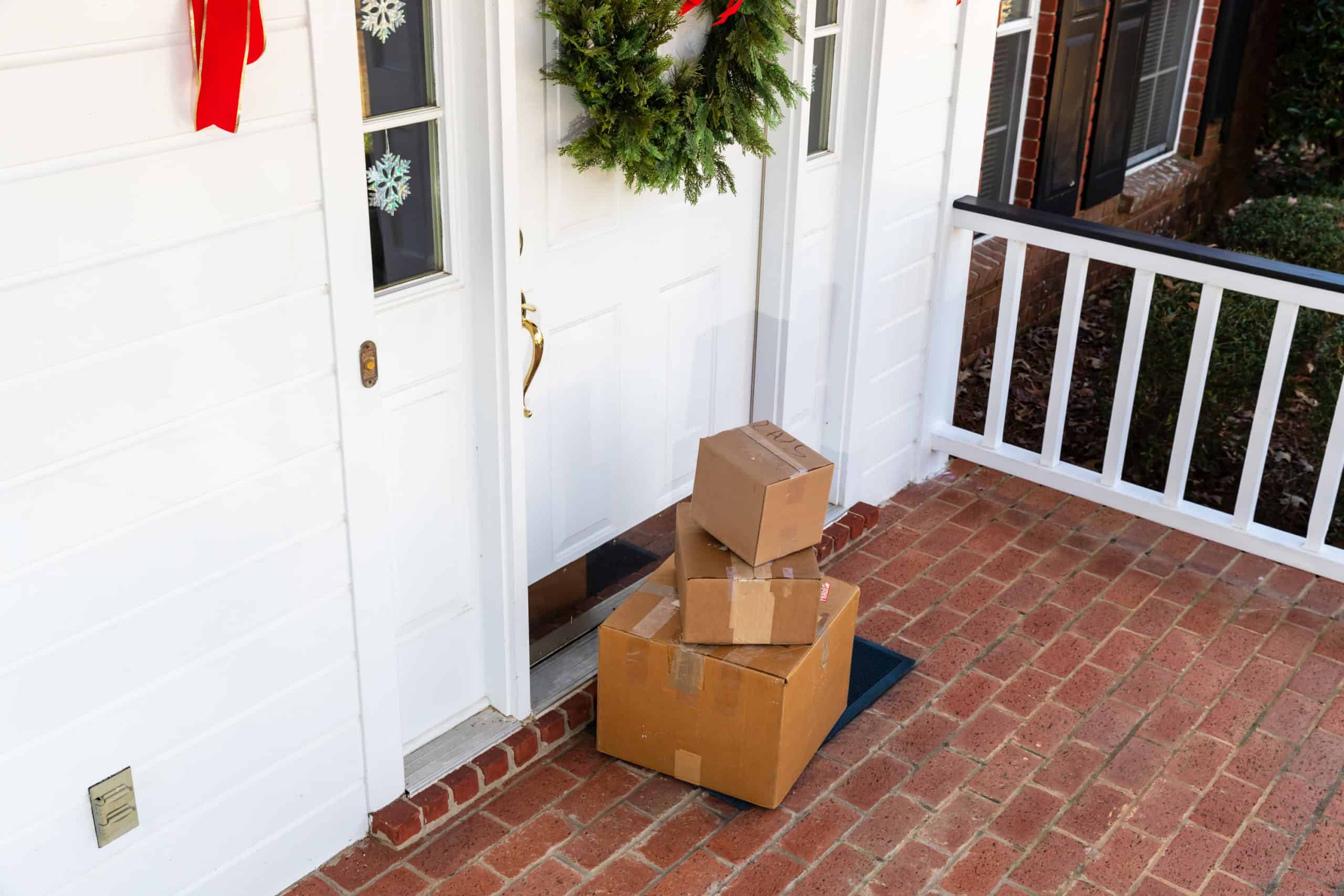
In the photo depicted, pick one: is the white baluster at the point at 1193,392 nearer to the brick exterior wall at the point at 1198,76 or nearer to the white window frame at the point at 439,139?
the white window frame at the point at 439,139

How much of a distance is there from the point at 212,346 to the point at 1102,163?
15.3 feet

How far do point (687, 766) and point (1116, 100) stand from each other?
4066mm

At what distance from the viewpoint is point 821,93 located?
3768 millimetres

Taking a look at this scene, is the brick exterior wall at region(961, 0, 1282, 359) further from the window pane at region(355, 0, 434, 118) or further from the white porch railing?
the window pane at region(355, 0, 434, 118)

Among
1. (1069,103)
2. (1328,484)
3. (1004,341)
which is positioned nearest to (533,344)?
(1004,341)

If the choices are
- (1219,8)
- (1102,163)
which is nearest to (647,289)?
(1102,163)

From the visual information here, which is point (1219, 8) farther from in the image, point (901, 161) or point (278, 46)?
point (278, 46)

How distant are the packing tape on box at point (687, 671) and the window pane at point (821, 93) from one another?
163cm

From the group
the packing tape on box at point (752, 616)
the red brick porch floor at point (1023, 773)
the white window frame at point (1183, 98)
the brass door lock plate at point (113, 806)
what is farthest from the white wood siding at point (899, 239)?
the white window frame at point (1183, 98)

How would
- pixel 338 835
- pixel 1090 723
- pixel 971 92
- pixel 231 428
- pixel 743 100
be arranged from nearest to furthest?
pixel 231 428
pixel 338 835
pixel 743 100
pixel 1090 723
pixel 971 92

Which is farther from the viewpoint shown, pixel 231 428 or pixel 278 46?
pixel 231 428

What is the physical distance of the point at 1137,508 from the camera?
415 cm

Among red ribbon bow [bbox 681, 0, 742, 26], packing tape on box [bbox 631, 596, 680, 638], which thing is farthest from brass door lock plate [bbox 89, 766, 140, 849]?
red ribbon bow [bbox 681, 0, 742, 26]

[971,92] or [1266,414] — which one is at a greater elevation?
[971,92]
